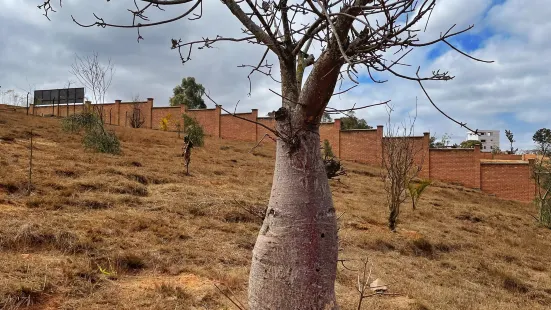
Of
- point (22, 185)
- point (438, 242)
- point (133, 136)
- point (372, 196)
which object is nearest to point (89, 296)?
point (22, 185)

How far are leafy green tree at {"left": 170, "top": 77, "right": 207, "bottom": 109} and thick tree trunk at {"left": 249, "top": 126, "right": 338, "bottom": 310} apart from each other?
36.6 meters

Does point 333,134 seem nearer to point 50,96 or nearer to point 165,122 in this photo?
point 165,122

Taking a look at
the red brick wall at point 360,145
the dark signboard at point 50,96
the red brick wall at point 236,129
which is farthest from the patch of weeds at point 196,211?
the dark signboard at point 50,96

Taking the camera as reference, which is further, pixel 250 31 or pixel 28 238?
pixel 28 238

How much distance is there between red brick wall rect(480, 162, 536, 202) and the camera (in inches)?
930

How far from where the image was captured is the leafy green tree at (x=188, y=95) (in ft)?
123

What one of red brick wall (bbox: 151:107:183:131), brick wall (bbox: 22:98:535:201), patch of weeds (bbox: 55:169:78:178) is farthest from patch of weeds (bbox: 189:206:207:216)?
red brick wall (bbox: 151:107:183:131)

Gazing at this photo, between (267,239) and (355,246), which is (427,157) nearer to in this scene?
(355,246)

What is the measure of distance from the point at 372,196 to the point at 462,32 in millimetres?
12413

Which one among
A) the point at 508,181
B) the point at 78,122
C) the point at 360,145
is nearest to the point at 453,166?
the point at 508,181

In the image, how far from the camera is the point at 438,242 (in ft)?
27.3

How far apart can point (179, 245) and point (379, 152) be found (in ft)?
70.2

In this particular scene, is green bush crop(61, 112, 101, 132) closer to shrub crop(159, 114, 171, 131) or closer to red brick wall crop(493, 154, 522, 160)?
shrub crop(159, 114, 171, 131)

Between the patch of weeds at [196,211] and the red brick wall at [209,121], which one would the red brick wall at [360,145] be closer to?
the red brick wall at [209,121]
